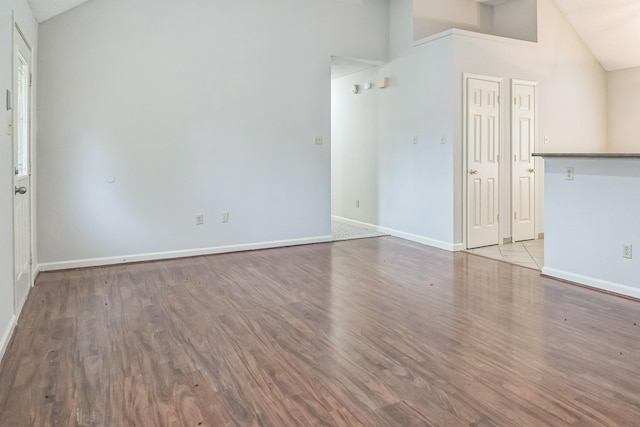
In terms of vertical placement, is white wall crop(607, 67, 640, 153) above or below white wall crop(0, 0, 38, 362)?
above

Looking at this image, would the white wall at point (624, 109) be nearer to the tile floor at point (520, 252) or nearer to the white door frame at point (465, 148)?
the tile floor at point (520, 252)

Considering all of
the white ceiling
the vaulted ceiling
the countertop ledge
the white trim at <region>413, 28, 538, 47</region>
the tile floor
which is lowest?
the tile floor

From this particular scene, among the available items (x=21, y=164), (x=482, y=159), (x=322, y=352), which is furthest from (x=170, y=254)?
(x=482, y=159)

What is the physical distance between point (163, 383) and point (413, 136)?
4.48 metres

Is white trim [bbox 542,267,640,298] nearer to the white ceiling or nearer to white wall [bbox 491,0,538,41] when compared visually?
white wall [bbox 491,0,538,41]

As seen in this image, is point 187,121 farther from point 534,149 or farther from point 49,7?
point 534,149

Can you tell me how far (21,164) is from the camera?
3.70m

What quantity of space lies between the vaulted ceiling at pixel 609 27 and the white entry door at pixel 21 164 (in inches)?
213

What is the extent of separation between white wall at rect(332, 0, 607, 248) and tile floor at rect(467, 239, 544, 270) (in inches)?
10.6

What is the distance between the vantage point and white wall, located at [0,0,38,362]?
2588 millimetres

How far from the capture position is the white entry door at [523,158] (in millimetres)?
5637

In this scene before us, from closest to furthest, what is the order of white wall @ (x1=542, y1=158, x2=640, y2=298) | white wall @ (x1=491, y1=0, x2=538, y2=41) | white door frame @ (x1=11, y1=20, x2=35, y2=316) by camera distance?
white door frame @ (x1=11, y1=20, x2=35, y2=316)
white wall @ (x1=542, y1=158, x2=640, y2=298)
white wall @ (x1=491, y1=0, x2=538, y2=41)

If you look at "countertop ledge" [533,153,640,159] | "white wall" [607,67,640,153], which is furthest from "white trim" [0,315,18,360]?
"white wall" [607,67,640,153]

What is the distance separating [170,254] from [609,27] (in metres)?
6.12
